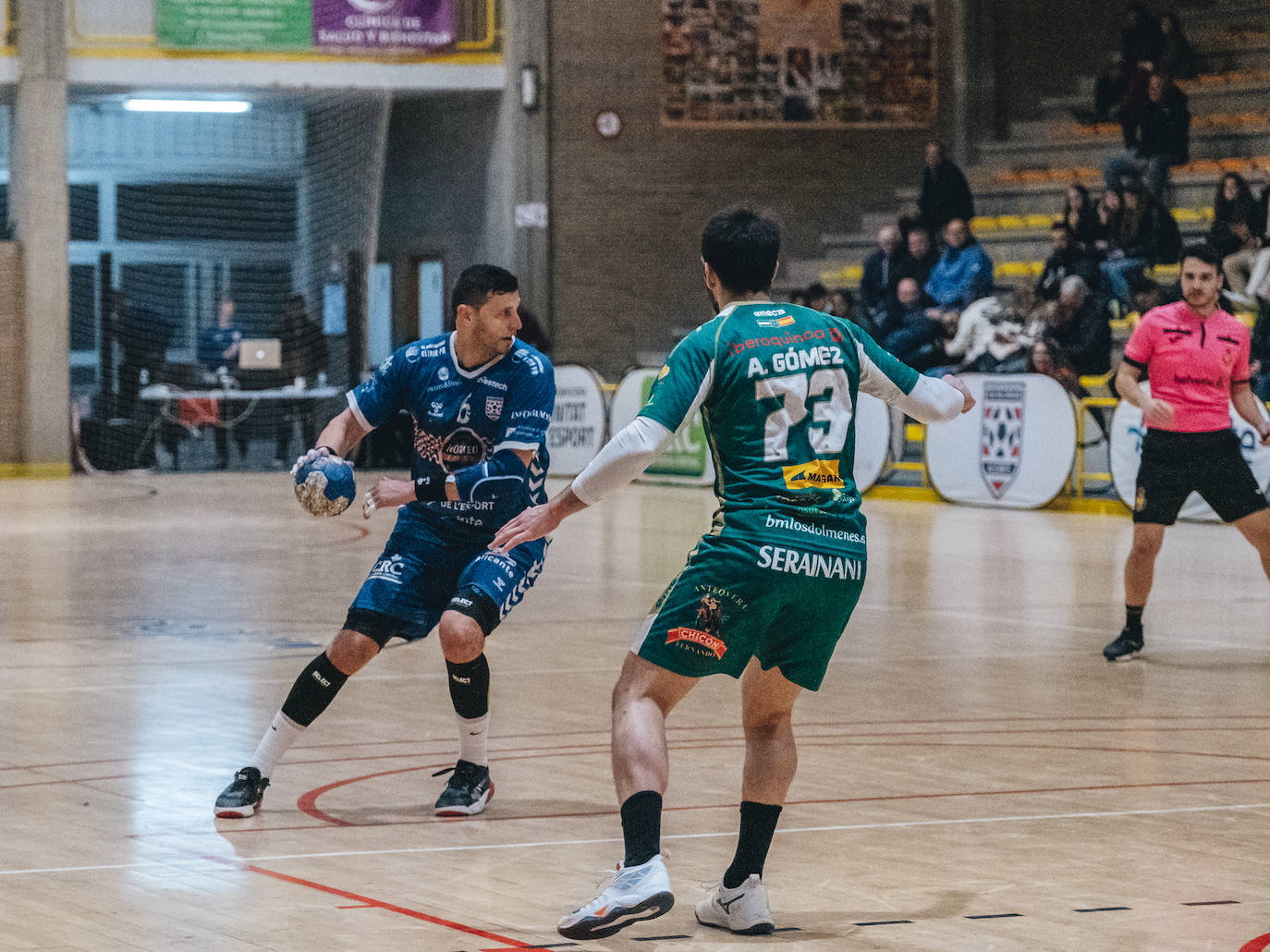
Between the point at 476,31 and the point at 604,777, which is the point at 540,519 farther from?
the point at 476,31

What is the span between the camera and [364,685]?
985 cm

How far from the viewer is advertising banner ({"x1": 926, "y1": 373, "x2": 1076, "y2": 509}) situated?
19922 mm

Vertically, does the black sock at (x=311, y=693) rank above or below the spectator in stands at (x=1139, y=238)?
below

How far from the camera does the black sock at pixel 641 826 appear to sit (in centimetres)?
517

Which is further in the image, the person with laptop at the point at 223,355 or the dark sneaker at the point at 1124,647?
the person with laptop at the point at 223,355

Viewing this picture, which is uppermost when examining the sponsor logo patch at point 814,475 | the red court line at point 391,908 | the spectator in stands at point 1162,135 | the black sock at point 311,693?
the spectator in stands at point 1162,135

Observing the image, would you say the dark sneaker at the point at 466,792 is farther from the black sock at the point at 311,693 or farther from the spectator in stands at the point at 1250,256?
the spectator in stands at the point at 1250,256

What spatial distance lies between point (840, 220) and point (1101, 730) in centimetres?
2136

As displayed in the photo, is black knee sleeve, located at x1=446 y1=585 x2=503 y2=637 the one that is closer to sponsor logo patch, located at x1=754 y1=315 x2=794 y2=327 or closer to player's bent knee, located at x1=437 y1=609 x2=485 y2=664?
player's bent knee, located at x1=437 y1=609 x2=485 y2=664

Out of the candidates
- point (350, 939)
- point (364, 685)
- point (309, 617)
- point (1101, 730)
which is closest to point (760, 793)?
point (350, 939)

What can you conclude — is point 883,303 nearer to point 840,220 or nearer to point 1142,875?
point 840,220

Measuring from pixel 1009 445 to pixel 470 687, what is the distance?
46.1ft

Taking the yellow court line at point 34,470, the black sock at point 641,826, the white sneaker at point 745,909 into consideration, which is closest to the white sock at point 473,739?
the white sneaker at point 745,909

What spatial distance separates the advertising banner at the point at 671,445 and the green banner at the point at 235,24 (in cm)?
692
